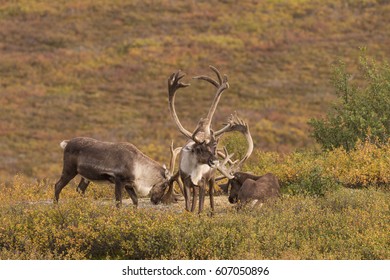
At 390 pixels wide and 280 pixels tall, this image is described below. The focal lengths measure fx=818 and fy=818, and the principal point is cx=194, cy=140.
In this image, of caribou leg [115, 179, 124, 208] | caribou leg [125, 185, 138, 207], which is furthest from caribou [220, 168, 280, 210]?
caribou leg [115, 179, 124, 208]

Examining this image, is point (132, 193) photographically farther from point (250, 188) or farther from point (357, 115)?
point (357, 115)

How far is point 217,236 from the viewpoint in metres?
12.8

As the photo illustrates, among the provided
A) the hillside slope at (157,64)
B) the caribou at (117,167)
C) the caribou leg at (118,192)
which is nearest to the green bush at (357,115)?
the caribou at (117,167)

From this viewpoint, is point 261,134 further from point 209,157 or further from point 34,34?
point 209,157

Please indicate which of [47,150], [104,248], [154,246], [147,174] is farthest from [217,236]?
[47,150]

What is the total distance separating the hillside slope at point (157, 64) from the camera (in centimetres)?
5366

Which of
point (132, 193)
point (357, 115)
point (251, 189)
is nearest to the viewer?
point (132, 193)

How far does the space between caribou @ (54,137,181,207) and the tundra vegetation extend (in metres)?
0.61

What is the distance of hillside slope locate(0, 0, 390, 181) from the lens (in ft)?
176

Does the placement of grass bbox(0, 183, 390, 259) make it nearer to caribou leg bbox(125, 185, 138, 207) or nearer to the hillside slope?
caribou leg bbox(125, 185, 138, 207)

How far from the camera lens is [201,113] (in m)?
58.6

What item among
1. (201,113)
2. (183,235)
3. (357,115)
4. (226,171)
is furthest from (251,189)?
(201,113)

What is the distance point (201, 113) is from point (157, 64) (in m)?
13.8

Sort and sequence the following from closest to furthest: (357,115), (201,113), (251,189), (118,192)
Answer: (118,192), (251,189), (357,115), (201,113)
